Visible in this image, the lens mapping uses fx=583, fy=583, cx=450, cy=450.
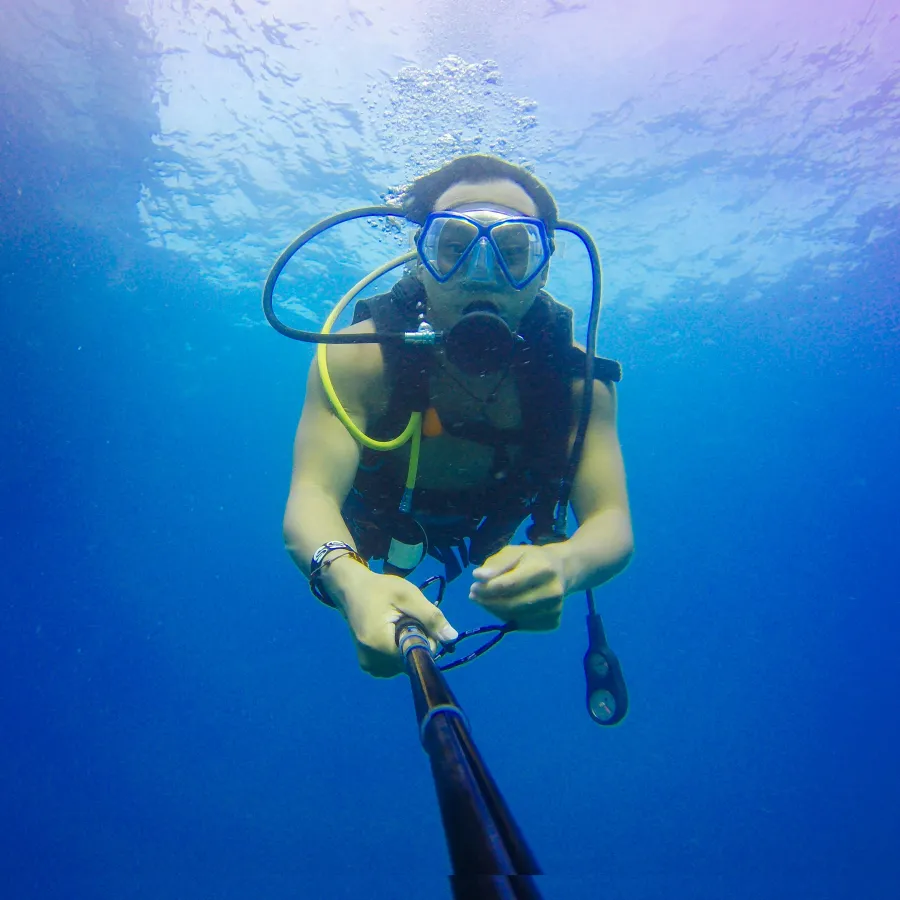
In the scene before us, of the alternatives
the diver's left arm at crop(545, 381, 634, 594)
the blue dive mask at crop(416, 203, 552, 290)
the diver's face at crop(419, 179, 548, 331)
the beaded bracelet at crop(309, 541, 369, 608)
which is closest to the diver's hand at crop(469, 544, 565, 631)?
the diver's left arm at crop(545, 381, 634, 594)

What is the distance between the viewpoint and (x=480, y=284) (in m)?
3.17

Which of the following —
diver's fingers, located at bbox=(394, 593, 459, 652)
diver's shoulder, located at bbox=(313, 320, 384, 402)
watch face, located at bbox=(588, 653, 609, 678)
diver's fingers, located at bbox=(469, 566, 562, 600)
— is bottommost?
diver's fingers, located at bbox=(394, 593, 459, 652)

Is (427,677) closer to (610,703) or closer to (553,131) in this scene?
(610,703)

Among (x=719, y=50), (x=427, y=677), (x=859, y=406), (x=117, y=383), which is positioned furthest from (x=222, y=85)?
(x=859, y=406)

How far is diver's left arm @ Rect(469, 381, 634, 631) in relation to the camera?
1.82 m

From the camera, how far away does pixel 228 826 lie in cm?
2612

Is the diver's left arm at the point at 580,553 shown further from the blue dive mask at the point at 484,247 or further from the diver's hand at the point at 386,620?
the blue dive mask at the point at 484,247

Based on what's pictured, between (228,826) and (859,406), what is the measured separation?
131 ft

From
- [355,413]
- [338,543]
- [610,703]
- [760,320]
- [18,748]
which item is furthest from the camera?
[18,748]

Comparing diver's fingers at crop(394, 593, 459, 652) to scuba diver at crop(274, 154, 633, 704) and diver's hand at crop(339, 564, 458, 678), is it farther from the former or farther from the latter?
scuba diver at crop(274, 154, 633, 704)

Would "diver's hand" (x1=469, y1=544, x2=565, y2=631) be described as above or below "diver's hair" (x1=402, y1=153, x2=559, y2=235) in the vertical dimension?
below

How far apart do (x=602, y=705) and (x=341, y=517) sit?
80.9 inches

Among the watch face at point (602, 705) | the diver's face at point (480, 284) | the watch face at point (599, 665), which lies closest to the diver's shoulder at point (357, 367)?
the diver's face at point (480, 284)

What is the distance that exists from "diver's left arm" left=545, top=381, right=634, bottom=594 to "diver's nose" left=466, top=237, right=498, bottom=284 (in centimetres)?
87
